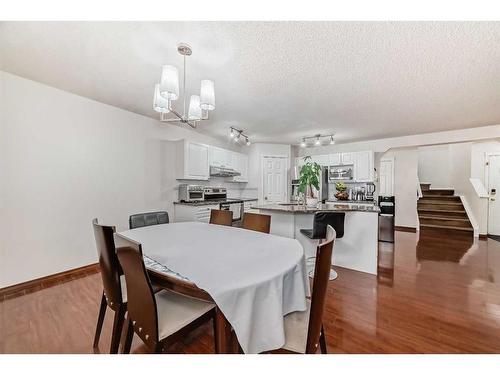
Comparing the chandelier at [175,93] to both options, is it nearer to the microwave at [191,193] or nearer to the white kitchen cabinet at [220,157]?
the microwave at [191,193]

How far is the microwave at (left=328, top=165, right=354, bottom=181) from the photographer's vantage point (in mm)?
5325

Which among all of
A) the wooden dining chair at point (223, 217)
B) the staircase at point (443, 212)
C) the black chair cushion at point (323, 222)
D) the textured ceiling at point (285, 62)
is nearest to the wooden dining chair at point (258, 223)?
the wooden dining chair at point (223, 217)

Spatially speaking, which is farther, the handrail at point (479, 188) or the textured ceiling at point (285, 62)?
the handrail at point (479, 188)

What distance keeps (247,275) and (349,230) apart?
2.37 metres

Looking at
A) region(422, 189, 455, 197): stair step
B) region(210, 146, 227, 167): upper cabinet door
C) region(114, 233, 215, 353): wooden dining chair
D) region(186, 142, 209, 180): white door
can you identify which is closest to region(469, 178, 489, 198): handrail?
region(422, 189, 455, 197): stair step

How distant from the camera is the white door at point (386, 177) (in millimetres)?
5853

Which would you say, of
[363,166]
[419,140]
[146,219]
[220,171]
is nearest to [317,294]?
[146,219]

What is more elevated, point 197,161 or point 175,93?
point 175,93

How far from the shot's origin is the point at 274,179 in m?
5.67

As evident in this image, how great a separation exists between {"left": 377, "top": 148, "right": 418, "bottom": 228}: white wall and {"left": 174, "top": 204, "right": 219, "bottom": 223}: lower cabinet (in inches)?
194

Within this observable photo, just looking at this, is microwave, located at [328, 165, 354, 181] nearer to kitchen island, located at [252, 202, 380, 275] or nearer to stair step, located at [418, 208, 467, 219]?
kitchen island, located at [252, 202, 380, 275]

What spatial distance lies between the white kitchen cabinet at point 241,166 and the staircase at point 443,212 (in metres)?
5.01

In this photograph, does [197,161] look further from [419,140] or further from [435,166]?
[435,166]
